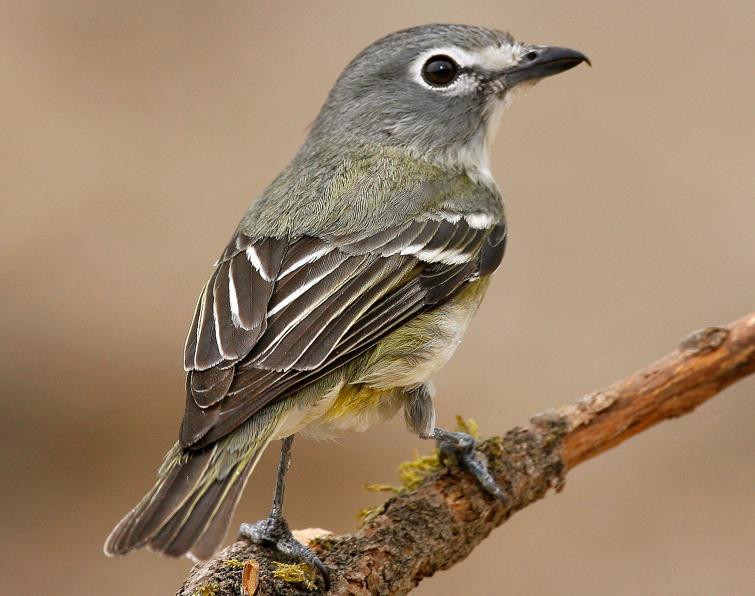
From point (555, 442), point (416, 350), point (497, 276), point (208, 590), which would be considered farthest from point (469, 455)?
point (497, 276)

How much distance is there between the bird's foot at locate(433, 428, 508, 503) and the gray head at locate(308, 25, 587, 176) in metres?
1.61

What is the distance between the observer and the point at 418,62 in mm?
6129

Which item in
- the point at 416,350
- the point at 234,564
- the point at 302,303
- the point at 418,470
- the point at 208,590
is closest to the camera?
the point at 208,590

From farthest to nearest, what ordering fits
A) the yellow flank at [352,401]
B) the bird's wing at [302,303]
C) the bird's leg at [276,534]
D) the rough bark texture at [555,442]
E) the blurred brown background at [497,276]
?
the blurred brown background at [497,276] < the rough bark texture at [555,442] < the yellow flank at [352,401] < the bird's leg at [276,534] < the bird's wing at [302,303]

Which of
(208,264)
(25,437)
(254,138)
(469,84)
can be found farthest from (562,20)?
(25,437)

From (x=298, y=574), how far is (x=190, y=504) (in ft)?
2.06

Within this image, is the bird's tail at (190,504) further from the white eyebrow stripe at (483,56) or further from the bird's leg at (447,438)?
the white eyebrow stripe at (483,56)

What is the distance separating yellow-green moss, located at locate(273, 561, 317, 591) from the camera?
4.55m

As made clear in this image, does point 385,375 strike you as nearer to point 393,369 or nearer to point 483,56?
point 393,369

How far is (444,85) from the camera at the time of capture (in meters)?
6.10

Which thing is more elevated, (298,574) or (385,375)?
(385,375)

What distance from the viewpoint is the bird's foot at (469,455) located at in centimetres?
557

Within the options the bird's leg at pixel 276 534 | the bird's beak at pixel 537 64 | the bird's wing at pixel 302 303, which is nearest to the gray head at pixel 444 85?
the bird's beak at pixel 537 64

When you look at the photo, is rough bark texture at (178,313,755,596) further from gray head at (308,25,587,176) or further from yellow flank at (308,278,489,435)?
gray head at (308,25,587,176)
